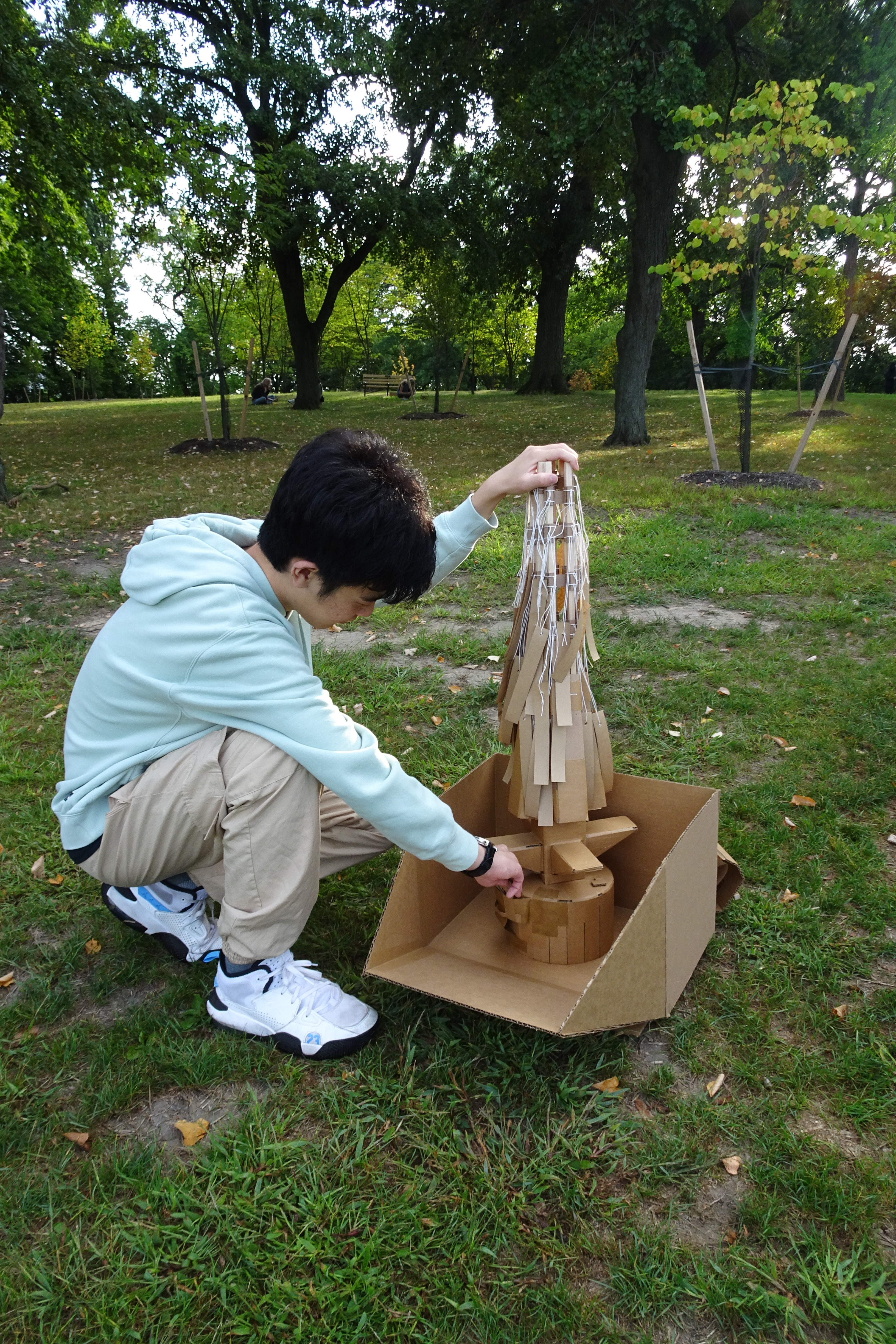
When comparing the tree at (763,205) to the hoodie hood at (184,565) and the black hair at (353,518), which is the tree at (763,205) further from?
the hoodie hood at (184,565)

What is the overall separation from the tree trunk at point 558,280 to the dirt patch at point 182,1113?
20.4m

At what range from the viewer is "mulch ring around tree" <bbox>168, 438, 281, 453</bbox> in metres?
12.6

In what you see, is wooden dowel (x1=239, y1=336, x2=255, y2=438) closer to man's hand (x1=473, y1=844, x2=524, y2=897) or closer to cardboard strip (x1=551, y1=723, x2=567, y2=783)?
cardboard strip (x1=551, y1=723, x2=567, y2=783)

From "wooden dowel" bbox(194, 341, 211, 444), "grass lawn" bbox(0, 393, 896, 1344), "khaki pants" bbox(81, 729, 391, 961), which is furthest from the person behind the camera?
"wooden dowel" bbox(194, 341, 211, 444)

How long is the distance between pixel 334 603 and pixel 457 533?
540 millimetres

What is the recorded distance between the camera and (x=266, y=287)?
2269cm

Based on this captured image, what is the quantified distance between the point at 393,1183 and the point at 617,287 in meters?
31.5

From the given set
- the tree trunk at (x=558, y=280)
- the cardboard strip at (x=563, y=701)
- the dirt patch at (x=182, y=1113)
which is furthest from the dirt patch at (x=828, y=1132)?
A: the tree trunk at (x=558, y=280)

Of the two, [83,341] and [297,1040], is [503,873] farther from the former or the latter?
[83,341]

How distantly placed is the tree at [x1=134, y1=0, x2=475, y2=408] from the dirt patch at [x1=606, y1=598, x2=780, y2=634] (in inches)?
A: 435

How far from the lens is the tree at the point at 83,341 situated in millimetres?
31641

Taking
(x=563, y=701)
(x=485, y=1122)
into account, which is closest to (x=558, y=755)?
(x=563, y=701)

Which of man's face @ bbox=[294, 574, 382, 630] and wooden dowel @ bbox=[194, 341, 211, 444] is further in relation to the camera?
wooden dowel @ bbox=[194, 341, 211, 444]

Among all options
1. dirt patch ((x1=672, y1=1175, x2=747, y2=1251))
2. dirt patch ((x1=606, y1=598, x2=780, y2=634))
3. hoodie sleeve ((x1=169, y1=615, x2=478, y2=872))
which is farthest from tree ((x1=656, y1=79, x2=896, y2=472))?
dirt patch ((x1=672, y1=1175, x2=747, y2=1251))
